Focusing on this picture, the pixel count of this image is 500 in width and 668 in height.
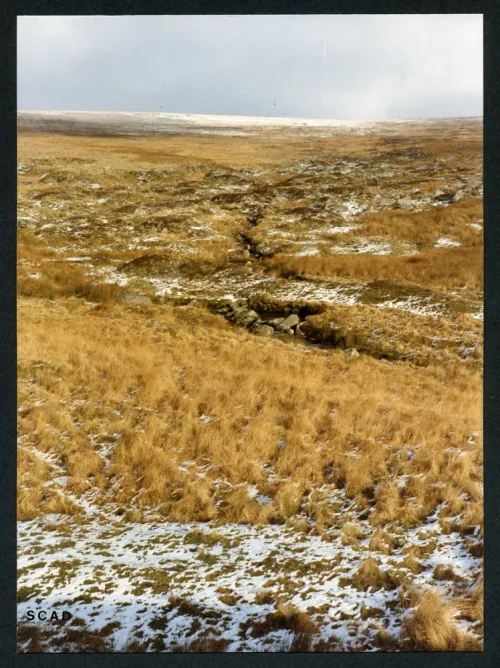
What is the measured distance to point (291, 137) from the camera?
5.21m

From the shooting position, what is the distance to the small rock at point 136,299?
595 cm

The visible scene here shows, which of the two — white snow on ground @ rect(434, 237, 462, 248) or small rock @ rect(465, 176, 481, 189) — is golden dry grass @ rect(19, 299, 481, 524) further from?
small rock @ rect(465, 176, 481, 189)

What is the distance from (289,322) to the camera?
6082mm

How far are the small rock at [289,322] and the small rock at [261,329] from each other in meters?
0.18

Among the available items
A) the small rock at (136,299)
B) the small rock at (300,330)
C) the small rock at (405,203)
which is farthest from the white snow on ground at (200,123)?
the small rock at (300,330)

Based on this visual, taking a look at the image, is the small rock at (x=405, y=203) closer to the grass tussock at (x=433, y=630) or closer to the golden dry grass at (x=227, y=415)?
the golden dry grass at (x=227, y=415)

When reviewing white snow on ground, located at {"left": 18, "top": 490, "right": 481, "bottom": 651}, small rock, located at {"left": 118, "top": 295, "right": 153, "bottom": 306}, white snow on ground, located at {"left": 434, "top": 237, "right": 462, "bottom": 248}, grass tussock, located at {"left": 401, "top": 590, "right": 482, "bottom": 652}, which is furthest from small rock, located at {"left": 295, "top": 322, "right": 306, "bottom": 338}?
grass tussock, located at {"left": 401, "top": 590, "right": 482, "bottom": 652}

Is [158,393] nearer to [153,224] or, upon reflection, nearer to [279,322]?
[279,322]

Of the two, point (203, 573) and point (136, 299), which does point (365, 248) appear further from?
point (203, 573)

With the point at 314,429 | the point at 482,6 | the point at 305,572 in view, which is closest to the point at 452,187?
the point at 482,6

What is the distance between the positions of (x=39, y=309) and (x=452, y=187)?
6248 mm

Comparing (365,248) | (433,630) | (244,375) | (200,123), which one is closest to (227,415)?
(244,375)

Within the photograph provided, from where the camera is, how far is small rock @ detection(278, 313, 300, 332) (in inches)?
237

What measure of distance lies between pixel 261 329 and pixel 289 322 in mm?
520
